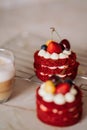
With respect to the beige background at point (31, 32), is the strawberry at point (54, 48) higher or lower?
higher

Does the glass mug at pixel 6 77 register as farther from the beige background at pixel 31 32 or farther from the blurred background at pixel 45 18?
the blurred background at pixel 45 18

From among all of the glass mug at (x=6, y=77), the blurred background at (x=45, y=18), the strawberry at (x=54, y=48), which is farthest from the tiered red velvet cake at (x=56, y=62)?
the blurred background at (x=45, y=18)

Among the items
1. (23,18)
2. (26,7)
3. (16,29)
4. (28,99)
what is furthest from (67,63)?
(26,7)

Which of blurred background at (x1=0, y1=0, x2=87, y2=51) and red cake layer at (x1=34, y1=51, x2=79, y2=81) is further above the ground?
red cake layer at (x1=34, y1=51, x2=79, y2=81)

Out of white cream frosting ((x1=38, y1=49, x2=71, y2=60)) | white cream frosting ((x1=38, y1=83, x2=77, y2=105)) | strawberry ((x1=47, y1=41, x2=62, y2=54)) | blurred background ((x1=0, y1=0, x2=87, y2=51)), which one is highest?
strawberry ((x1=47, y1=41, x2=62, y2=54))

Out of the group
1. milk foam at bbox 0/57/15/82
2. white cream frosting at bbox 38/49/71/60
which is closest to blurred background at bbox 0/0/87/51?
white cream frosting at bbox 38/49/71/60

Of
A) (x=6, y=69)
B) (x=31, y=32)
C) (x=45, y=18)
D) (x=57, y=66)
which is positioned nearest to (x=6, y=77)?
(x=6, y=69)

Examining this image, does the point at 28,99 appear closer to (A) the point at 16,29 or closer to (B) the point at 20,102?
(B) the point at 20,102

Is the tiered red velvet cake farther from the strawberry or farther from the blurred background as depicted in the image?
the blurred background
